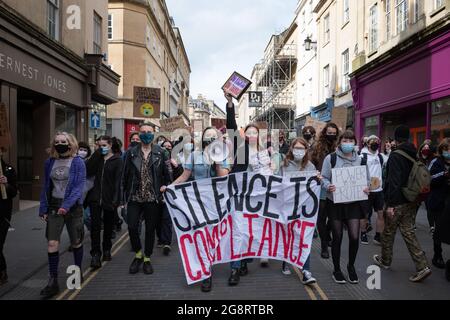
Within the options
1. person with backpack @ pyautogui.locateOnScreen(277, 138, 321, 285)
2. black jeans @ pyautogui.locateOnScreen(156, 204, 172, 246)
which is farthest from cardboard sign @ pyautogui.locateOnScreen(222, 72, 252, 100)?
black jeans @ pyautogui.locateOnScreen(156, 204, 172, 246)

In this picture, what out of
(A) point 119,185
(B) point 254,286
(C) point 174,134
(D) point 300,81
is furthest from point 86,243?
(D) point 300,81

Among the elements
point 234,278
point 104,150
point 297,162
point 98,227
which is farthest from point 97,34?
point 234,278

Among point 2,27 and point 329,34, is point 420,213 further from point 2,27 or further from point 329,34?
point 329,34

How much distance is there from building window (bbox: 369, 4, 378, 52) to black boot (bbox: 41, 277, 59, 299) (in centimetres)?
1626

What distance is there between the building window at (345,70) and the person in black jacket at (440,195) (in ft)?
49.2

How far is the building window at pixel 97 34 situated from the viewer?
1811 cm

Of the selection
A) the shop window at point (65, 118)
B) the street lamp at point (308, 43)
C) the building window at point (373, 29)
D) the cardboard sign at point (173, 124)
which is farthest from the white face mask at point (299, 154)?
the street lamp at point (308, 43)

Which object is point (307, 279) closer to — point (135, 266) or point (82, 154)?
point (135, 266)

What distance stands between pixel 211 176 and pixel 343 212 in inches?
74.7

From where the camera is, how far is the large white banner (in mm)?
5262

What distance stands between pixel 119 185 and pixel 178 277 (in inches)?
65.8

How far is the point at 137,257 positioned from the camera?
231 inches

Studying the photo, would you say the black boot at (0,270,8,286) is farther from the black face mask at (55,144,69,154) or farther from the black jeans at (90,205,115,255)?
the black face mask at (55,144,69,154)

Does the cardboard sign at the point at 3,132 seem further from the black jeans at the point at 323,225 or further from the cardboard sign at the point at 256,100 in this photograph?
the cardboard sign at the point at 256,100
